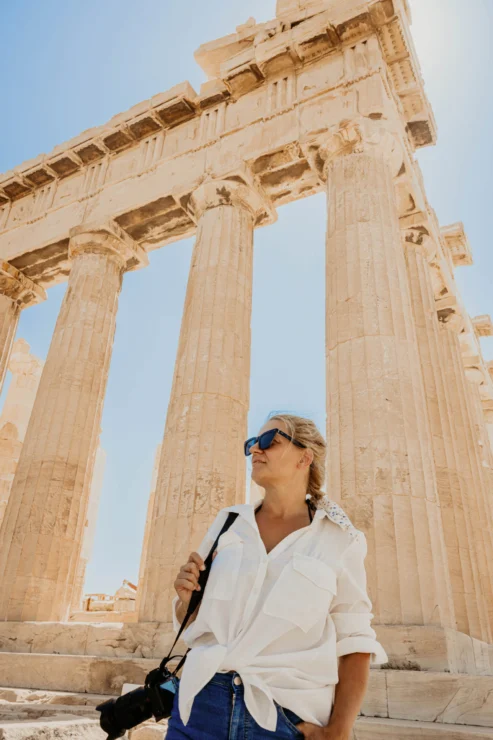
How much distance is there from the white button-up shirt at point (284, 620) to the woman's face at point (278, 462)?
395 millimetres

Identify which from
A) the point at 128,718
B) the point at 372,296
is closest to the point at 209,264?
the point at 372,296

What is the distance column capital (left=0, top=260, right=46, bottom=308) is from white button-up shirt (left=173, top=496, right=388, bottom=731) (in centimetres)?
2005

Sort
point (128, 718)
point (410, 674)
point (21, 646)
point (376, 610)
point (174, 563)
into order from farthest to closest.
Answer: point (21, 646)
point (174, 563)
point (376, 610)
point (410, 674)
point (128, 718)

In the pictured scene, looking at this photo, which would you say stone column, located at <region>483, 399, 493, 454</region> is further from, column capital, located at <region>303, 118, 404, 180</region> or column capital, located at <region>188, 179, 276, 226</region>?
column capital, located at <region>188, 179, 276, 226</region>

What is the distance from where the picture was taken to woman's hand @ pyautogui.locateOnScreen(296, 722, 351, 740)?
2.47 meters

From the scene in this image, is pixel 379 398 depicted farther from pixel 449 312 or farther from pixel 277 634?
pixel 449 312

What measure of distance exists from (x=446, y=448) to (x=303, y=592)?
13.4 m

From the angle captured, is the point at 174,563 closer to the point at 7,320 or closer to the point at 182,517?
the point at 182,517

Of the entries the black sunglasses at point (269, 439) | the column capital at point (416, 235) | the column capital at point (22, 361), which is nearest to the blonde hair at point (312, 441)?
the black sunglasses at point (269, 439)

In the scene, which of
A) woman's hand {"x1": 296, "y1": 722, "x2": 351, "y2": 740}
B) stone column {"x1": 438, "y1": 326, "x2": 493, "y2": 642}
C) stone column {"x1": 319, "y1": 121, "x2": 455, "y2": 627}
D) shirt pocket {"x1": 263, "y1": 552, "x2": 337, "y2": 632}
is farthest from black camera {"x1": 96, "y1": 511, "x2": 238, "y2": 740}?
stone column {"x1": 438, "y1": 326, "x2": 493, "y2": 642}

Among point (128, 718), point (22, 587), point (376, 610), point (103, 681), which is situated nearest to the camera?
point (128, 718)

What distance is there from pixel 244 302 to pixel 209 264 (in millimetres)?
1348

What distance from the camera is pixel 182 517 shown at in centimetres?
1147

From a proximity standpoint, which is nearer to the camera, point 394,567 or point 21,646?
point 394,567
